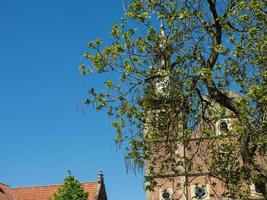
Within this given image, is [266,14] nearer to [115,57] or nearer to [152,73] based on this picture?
[152,73]

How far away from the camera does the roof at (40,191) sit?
1703 inches

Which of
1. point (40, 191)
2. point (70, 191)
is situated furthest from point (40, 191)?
point (70, 191)

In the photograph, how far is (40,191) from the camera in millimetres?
44781

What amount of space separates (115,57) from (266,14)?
441cm

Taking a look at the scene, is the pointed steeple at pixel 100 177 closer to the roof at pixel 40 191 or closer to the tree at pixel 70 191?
the roof at pixel 40 191

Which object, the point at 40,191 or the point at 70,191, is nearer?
the point at 70,191

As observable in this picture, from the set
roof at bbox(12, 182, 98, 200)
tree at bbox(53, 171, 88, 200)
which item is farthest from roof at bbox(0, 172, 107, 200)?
tree at bbox(53, 171, 88, 200)

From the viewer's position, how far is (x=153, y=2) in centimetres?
1373

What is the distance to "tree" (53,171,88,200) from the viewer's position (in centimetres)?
3331

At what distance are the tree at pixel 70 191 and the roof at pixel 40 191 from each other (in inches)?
342

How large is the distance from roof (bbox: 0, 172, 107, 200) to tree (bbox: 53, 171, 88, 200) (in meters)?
8.68

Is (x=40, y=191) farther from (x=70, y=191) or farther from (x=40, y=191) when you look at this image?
(x=70, y=191)

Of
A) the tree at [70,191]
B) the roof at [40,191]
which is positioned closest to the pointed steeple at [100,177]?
the roof at [40,191]

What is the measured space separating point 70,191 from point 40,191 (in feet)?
40.3
